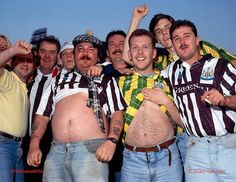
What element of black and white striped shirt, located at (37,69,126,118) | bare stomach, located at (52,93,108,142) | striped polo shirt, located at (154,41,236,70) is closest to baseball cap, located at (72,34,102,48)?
black and white striped shirt, located at (37,69,126,118)

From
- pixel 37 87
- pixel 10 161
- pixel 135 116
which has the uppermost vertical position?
pixel 37 87

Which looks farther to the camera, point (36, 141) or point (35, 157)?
point (36, 141)

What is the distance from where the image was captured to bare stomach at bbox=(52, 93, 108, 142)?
4.02 meters

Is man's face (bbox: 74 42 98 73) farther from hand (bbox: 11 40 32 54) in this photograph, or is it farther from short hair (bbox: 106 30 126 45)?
short hair (bbox: 106 30 126 45)

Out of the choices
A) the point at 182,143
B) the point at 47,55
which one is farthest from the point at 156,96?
the point at 47,55

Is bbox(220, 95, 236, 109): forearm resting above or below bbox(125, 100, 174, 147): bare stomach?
above

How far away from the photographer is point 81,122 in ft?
13.3

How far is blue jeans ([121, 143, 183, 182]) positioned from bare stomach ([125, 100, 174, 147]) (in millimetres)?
146

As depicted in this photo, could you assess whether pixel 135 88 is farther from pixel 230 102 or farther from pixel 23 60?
pixel 23 60

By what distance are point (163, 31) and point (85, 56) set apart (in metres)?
1.54

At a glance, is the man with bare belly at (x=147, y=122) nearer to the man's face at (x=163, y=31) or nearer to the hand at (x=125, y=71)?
the hand at (x=125, y=71)

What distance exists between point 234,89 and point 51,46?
11.5 ft

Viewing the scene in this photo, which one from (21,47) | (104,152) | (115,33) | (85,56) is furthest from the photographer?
(115,33)

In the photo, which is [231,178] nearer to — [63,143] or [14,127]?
[63,143]
